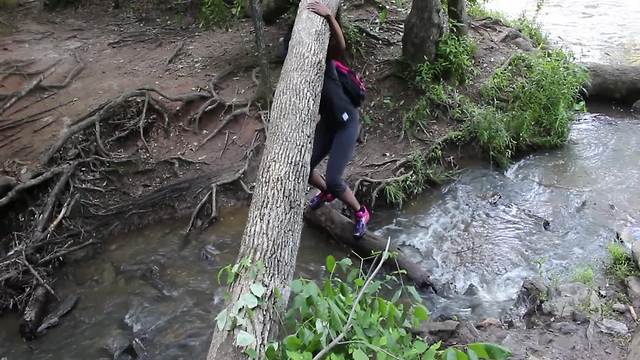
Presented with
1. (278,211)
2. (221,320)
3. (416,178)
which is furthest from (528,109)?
(221,320)

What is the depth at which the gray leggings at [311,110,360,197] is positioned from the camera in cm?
469

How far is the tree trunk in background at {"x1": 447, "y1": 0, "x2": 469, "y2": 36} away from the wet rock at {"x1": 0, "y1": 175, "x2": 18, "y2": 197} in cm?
600

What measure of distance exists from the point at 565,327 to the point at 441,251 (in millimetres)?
1721

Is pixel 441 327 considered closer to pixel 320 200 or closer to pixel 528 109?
pixel 320 200

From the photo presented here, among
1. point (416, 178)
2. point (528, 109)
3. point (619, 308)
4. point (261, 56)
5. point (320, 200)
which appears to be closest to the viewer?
point (619, 308)

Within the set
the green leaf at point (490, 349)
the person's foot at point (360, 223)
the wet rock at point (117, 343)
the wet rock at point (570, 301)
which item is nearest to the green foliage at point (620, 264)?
the wet rock at point (570, 301)

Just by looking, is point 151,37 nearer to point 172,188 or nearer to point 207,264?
point 172,188

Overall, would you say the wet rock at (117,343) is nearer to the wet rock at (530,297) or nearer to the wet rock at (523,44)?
the wet rock at (530,297)

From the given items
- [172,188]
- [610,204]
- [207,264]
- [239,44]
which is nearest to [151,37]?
[239,44]

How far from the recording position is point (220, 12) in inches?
305

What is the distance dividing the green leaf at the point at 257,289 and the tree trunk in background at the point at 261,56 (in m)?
4.94

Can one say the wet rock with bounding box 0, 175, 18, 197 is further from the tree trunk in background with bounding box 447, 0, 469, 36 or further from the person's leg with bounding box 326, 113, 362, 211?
the tree trunk in background with bounding box 447, 0, 469, 36

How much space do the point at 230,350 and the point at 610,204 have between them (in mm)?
5495

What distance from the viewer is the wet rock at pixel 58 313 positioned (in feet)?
16.0
